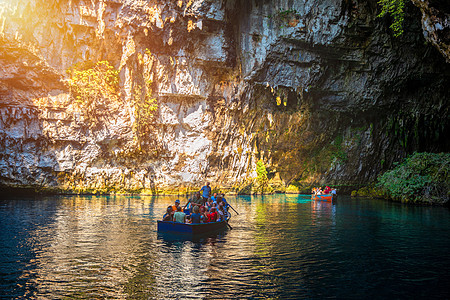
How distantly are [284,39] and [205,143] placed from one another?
1346cm

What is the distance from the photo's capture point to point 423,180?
91.7ft

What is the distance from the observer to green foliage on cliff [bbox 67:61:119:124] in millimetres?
35812

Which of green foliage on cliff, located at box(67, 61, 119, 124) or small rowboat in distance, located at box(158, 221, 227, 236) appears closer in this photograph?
small rowboat in distance, located at box(158, 221, 227, 236)

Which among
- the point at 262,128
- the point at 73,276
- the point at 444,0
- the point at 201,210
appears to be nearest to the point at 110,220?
the point at 201,210

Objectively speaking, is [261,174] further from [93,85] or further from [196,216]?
[196,216]

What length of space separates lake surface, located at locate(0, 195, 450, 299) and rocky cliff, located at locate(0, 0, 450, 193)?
2042 cm

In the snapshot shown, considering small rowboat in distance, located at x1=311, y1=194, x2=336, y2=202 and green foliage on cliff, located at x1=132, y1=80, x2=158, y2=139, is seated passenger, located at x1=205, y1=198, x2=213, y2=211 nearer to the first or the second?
small rowboat in distance, located at x1=311, y1=194, x2=336, y2=202

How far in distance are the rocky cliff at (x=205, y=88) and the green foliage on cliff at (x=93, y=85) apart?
0.48 metres

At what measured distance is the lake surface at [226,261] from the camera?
7.48 meters

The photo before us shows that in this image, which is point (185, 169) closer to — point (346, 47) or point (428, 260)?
point (346, 47)

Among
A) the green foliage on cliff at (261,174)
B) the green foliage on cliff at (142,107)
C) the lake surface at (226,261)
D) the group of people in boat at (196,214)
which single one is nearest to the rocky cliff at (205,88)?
the green foliage on cliff at (142,107)

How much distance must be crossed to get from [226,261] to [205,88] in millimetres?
29216

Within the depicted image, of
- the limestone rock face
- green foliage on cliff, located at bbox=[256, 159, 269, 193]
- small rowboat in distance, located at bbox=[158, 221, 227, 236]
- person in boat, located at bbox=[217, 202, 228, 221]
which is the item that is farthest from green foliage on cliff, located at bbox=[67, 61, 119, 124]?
the limestone rock face

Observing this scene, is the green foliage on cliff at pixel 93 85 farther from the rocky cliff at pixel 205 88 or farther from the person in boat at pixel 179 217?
the person in boat at pixel 179 217
